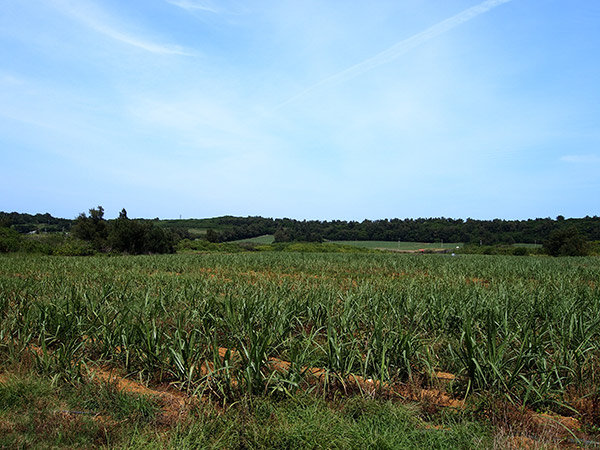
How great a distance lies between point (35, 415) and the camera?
3102mm

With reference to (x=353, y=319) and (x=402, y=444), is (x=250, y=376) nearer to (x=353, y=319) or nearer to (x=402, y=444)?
(x=402, y=444)

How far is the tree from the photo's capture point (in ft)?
194

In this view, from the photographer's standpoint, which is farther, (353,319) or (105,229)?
(105,229)

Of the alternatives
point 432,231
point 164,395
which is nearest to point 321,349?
point 164,395

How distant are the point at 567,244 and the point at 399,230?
50644mm

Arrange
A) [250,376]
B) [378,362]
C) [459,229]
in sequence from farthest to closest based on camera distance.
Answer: [459,229] → [378,362] → [250,376]

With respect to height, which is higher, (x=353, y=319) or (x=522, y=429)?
(x=353, y=319)

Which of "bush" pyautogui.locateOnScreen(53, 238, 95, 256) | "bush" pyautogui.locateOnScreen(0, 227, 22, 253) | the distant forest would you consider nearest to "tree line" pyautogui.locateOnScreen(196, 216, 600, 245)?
the distant forest

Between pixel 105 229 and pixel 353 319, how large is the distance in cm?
6023

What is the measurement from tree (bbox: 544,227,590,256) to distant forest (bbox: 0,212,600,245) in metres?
28.0

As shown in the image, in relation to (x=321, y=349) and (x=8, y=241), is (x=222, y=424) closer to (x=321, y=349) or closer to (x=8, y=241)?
(x=321, y=349)

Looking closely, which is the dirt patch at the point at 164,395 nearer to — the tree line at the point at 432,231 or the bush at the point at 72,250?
the bush at the point at 72,250

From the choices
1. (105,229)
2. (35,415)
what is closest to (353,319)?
(35,415)

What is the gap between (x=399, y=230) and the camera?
108188 mm
